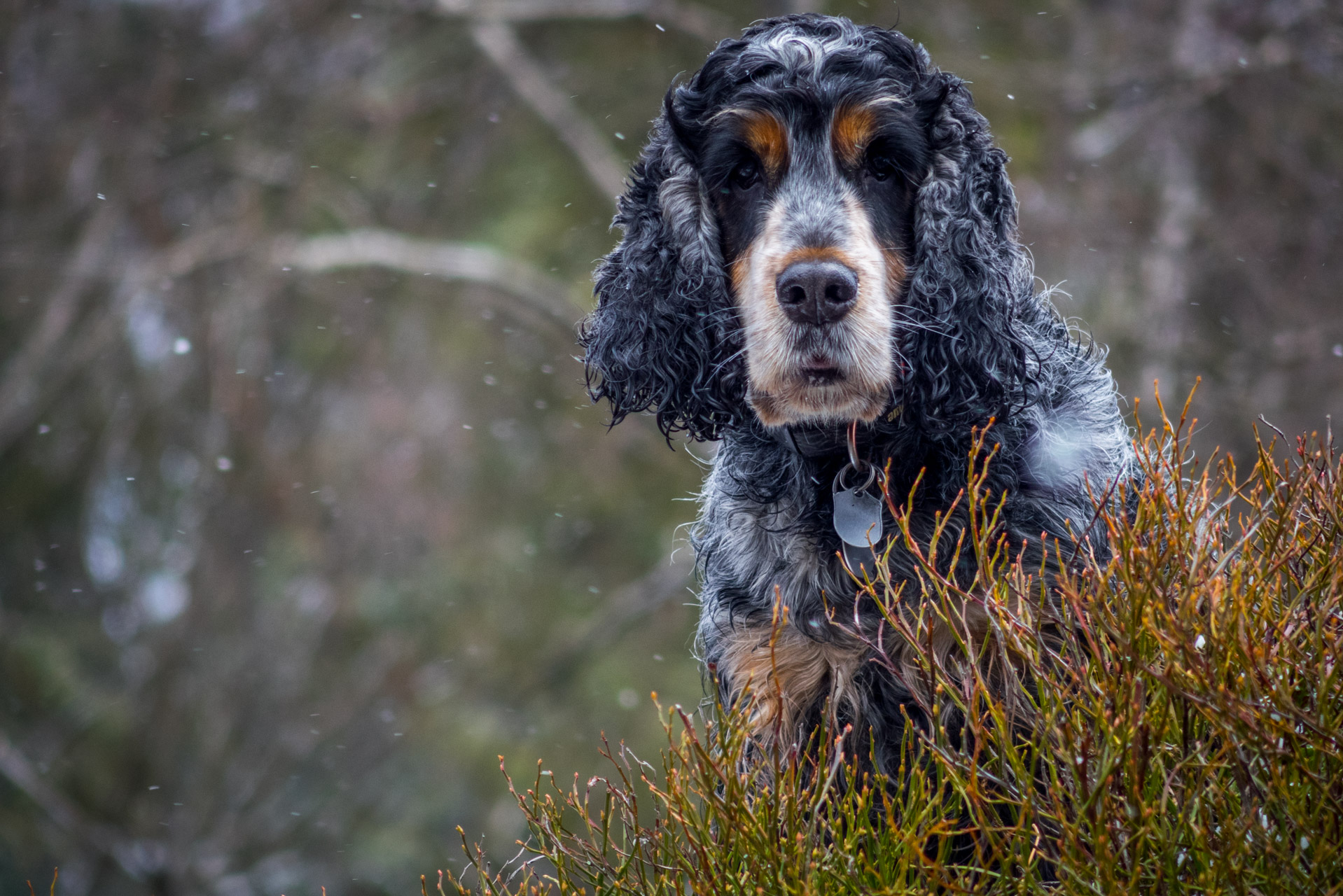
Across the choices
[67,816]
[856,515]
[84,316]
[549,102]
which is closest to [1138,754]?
[856,515]

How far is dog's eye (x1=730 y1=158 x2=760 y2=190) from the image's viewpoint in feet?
8.64

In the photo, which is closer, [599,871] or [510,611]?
[599,871]

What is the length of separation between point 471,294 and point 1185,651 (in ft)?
26.1

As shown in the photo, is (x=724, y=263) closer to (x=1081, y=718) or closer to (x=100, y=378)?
(x=1081, y=718)

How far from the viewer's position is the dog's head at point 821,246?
95.8 inches

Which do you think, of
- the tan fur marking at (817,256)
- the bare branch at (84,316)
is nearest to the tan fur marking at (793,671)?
the tan fur marking at (817,256)

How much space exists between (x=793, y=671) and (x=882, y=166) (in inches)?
46.2

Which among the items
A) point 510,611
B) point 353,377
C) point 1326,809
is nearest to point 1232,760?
point 1326,809

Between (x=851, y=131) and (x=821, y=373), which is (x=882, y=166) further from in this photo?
(x=821, y=373)

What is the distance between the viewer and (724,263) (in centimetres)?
277

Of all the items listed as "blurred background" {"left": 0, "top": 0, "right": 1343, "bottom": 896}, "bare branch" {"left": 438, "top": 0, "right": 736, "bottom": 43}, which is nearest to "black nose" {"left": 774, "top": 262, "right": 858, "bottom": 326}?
"blurred background" {"left": 0, "top": 0, "right": 1343, "bottom": 896}

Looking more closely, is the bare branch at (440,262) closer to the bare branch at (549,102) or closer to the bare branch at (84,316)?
the bare branch at (84,316)

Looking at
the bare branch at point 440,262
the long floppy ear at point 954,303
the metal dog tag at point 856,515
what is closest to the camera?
the metal dog tag at point 856,515

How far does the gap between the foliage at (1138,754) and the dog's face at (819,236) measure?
702 millimetres
